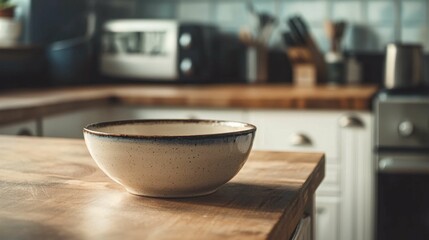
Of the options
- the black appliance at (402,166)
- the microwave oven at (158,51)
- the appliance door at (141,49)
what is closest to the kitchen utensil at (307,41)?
the microwave oven at (158,51)

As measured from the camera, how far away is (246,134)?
727 millimetres

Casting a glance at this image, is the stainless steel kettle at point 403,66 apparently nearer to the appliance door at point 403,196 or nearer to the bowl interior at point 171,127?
the appliance door at point 403,196

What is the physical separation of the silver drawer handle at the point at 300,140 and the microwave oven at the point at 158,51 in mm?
643

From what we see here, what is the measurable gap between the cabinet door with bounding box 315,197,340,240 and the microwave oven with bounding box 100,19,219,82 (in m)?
0.81

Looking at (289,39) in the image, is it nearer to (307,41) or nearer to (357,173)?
(307,41)

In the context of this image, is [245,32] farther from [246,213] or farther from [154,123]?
[246,213]

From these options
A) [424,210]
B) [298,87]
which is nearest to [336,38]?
[298,87]

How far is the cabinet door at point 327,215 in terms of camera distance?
2.25 m

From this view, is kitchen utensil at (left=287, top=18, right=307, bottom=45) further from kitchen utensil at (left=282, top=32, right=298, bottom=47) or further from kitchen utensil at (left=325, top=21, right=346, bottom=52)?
kitchen utensil at (left=325, top=21, right=346, bottom=52)

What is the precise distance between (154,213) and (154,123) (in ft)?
0.70

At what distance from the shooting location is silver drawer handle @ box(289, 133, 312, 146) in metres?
2.26

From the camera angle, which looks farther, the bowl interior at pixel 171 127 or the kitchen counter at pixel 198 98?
the kitchen counter at pixel 198 98

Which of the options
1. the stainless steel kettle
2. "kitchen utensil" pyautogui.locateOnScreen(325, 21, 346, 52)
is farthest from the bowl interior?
"kitchen utensil" pyautogui.locateOnScreen(325, 21, 346, 52)

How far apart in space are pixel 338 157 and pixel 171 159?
162cm
